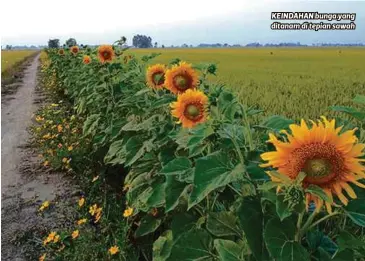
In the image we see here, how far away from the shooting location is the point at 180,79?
2164 millimetres

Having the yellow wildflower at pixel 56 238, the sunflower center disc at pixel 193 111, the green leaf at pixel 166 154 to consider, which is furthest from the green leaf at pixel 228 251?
the yellow wildflower at pixel 56 238

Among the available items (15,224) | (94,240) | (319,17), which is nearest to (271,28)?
(319,17)

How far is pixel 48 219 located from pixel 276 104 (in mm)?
3617

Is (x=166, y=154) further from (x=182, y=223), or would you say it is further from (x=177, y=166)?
(x=177, y=166)

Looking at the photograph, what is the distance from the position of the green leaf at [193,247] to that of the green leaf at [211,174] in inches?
10.6

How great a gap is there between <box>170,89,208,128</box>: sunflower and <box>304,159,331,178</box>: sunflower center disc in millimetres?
828

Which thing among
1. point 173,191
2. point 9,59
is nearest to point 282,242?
point 173,191

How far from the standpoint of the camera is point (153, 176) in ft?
8.05

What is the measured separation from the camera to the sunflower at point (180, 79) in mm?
2168

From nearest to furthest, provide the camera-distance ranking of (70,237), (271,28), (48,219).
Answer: (70,237)
(48,219)
(271,28)

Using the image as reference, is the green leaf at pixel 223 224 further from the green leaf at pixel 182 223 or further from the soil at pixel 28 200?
the soil at pixel 28 200

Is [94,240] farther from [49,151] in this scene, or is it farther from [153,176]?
[49,151]

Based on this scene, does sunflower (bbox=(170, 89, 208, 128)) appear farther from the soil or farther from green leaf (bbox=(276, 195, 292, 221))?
the soil

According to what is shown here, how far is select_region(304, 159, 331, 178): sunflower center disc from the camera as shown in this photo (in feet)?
3.22
